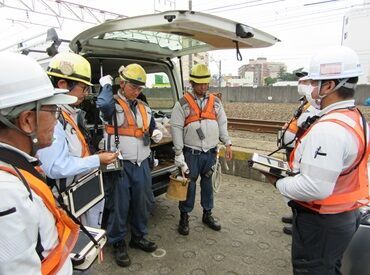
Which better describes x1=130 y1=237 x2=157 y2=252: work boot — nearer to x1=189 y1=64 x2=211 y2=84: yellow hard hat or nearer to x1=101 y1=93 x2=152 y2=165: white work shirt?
x1=101 y1=93 x2=152 y2=165: white work shirt

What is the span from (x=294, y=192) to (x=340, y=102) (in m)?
0.66

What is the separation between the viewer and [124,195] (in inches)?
120

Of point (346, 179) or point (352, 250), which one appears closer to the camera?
point (346, 179)

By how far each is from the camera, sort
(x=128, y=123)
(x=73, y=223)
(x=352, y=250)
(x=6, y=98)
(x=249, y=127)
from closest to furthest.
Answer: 1. (x=6, y=98)
2. (x=73, y=223)
3. (x=352, y=250)
4. (x=128, y=123)
5. (x=249, y=127)

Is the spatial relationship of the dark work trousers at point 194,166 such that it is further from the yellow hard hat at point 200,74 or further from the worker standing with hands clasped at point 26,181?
the worker standing with hands clasped at point 26,181

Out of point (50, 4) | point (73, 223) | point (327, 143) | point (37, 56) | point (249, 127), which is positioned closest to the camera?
point (73, 223)

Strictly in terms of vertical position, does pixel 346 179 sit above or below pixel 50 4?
below

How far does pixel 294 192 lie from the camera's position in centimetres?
192

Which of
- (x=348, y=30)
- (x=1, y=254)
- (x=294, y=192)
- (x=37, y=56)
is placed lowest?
(x=294, y=192)

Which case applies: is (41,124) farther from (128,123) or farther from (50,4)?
(50,4)

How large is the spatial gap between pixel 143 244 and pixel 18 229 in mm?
2450

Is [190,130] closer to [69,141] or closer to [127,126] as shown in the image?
[127,126]

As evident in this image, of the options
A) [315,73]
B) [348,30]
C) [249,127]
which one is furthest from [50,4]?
[348,30]

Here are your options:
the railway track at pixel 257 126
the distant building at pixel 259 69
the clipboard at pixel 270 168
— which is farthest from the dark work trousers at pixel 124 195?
the distant building at pixel 259 69
